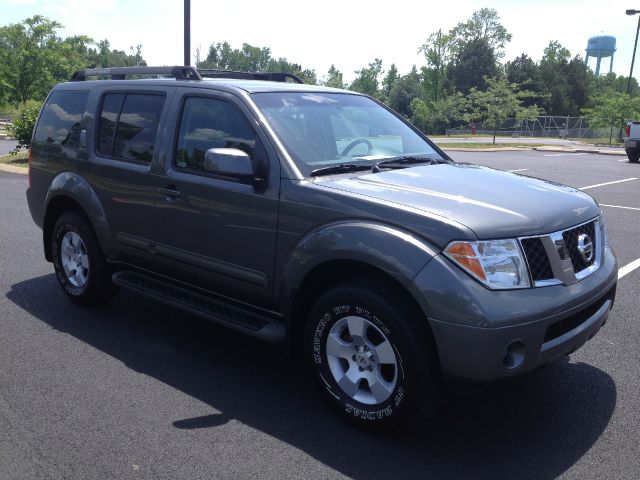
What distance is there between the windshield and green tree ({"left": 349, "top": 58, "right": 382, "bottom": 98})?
9435cm

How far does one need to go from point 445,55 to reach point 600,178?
203ft

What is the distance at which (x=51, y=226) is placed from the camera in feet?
19.7

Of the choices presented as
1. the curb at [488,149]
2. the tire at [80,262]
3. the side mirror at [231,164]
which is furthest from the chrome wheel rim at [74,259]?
the curb at [488,149]

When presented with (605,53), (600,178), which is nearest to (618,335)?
(600,178)

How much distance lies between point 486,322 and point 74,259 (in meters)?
3.99

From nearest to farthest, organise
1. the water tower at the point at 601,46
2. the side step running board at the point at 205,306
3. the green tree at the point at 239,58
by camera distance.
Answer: the side step running board at the point at 205,306 → the water tower at the point at 601,46 → the green tree at the point at 239,58

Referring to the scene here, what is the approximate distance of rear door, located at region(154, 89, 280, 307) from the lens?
4066mm

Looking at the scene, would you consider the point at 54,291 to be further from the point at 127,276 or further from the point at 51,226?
the point at 127,276

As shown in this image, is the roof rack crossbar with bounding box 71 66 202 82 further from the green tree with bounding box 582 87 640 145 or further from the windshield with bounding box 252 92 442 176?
the green tree with bounding box 582 87 640 145

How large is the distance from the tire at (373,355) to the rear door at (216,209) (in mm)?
570

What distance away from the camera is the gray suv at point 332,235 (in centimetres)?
324

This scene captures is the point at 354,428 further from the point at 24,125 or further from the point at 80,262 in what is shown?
the point at 24,125

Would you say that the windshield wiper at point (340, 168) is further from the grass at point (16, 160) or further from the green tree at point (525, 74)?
the green tree at point (525, 74)

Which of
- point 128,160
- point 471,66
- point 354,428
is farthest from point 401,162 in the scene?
point 471,66
